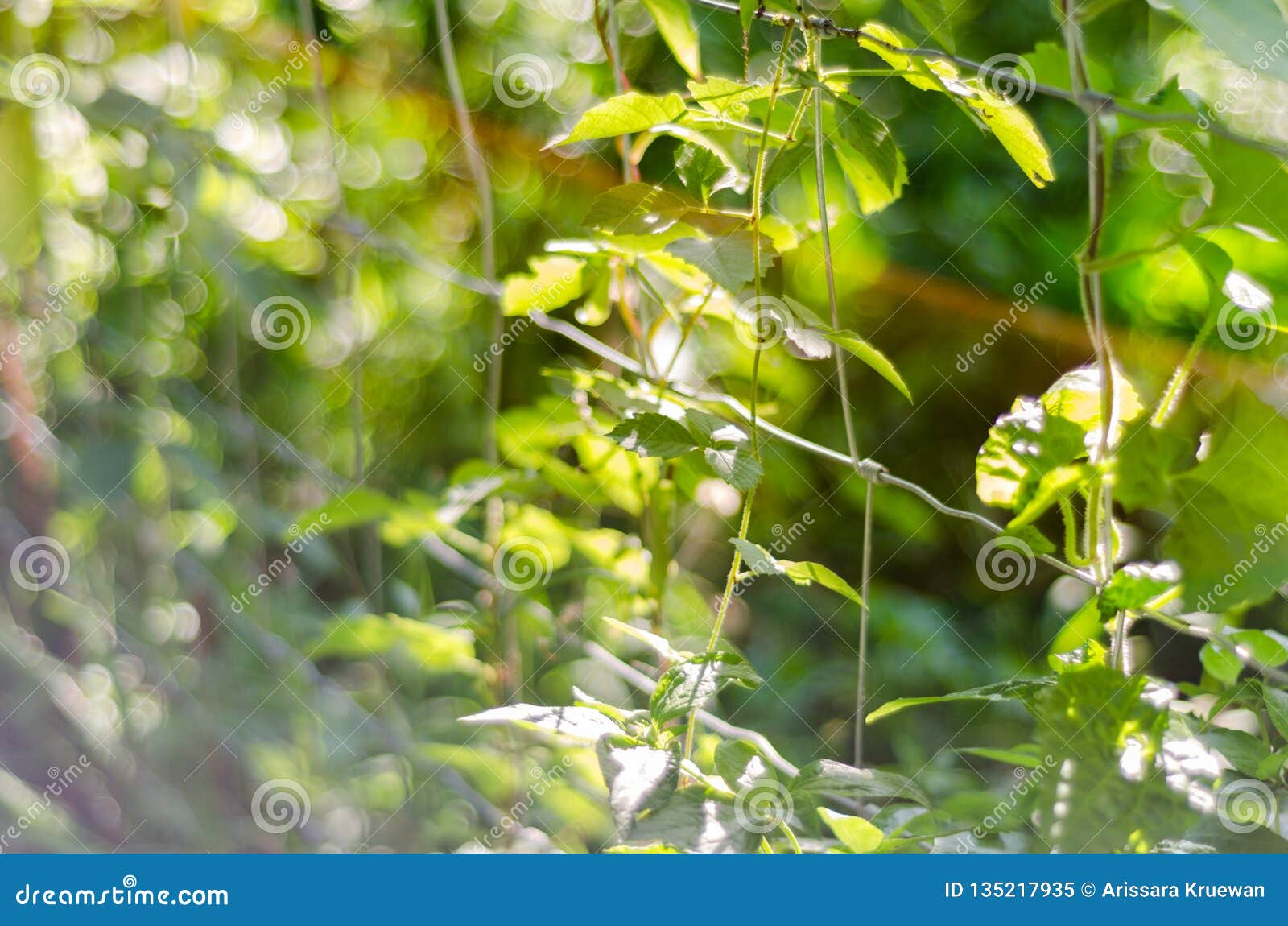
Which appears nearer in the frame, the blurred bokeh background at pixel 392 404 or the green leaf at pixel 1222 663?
the green leaf at pixel 1222 663

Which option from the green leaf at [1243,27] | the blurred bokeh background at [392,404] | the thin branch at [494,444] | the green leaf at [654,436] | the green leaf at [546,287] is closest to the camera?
the green leaf at [1243,27]

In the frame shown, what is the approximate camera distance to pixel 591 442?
0.66m

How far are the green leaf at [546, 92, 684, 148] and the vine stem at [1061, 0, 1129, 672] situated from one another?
15cm

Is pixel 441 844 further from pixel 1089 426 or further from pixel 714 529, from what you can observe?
pixel 1089 426

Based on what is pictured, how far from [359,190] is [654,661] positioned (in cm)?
67

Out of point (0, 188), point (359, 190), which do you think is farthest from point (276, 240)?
point (0, 188)

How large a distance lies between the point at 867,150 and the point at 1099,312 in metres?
0.12

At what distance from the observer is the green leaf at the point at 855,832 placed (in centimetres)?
36

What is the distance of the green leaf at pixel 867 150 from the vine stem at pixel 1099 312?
0.08m

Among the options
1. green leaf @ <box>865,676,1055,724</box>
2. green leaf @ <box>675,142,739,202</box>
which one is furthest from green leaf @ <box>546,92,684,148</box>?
green leaf @ <box>865,676,1055,724</box>

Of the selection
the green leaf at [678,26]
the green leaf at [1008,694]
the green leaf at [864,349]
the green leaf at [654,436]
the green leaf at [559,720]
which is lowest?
the green leaf at [559,720]

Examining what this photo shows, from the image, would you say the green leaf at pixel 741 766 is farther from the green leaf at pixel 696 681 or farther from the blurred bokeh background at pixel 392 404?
the blurred bokeh background at pixel 392 404

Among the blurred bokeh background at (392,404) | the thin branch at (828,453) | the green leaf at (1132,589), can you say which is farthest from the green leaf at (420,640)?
the green leaf at (1132,589)

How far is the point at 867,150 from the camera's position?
402 mm
